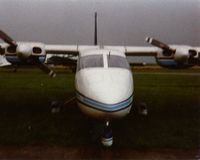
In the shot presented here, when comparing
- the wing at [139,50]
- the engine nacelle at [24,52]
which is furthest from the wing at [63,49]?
the wing at [139,50]

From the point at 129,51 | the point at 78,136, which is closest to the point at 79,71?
the point at 78,136

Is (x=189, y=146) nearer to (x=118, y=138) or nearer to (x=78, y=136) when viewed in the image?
(x=118, y=138)

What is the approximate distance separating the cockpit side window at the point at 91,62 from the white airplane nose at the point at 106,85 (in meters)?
0.36

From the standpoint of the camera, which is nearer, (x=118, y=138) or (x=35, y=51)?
(x=118, y=138)

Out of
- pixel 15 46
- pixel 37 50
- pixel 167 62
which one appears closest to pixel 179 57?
pixel 167 62

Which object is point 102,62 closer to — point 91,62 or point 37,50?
point 91,62

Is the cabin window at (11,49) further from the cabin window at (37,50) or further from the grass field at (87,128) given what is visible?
the grass field at (87,128)

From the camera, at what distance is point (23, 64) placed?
1353cm

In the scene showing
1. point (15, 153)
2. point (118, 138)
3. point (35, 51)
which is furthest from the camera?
point (35, 51)

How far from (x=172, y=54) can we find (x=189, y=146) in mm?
5436

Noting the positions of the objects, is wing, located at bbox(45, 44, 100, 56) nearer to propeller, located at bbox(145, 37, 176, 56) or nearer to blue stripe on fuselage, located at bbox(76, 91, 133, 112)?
propeller, located at bbox(145, 37, 176, 56)

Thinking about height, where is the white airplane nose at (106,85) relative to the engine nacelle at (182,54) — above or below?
below

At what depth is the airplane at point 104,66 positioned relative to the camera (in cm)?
810

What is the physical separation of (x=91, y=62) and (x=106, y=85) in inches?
65.6
